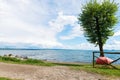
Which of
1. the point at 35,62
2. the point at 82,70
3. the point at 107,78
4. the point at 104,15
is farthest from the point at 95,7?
the point at 107,78

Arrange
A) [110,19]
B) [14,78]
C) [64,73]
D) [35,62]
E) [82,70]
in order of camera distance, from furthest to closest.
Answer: [110,19] → [35,62] → [82,70] → [64,73] → [14,78]

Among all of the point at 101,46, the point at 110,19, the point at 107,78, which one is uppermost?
the point at 110,19

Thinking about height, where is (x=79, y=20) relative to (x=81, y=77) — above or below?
above

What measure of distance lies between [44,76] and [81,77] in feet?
8.96

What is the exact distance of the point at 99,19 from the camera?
37.5m

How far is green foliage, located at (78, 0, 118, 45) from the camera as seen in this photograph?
122 feet

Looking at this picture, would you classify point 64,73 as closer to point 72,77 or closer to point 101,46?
point 72,77

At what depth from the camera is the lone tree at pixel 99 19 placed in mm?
37062

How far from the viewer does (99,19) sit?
37.5 meters

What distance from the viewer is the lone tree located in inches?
1459

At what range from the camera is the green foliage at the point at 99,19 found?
122 feet

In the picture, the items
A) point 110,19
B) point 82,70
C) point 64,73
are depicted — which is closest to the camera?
point 64,73

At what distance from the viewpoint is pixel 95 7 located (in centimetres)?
3712

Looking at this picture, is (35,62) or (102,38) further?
(102,38)
